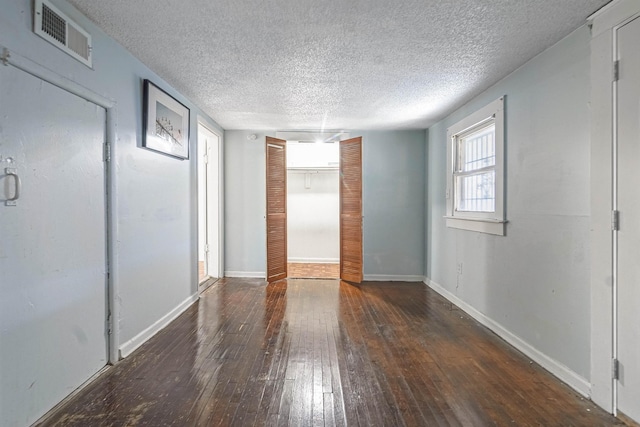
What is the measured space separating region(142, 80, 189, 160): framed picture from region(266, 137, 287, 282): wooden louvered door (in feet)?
4.77

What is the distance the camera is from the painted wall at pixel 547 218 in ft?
6.43

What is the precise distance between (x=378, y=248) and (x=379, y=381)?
286 cm

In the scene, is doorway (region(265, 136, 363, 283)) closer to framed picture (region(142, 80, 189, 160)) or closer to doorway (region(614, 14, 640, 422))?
framed picture (region(142, 80, 189, 160))

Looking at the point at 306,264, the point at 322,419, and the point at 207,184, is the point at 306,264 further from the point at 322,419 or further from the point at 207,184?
the point at 322,419

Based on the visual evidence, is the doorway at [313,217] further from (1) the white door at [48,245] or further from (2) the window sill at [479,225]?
(1) the white door at [48,245]

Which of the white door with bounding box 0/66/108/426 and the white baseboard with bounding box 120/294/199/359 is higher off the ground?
the white door with bounding box 0/66/108/426

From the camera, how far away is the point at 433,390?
1.95 meters

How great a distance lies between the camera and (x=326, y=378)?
2.09m

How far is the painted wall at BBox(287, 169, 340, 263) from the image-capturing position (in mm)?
6395

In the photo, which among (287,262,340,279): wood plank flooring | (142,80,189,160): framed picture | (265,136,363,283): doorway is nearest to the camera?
(142,80,189,160): framed picture

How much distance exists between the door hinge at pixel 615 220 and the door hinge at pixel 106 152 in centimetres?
309

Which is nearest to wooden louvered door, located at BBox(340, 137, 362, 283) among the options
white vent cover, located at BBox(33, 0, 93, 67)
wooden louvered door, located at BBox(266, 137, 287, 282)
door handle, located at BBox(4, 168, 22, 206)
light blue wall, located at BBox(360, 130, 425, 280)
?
light blue wall, located at BBox(360, 130, 425, 280)

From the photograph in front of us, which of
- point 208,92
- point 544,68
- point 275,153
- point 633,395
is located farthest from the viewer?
point 275,153

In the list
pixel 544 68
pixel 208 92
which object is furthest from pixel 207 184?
pixel 544 68
